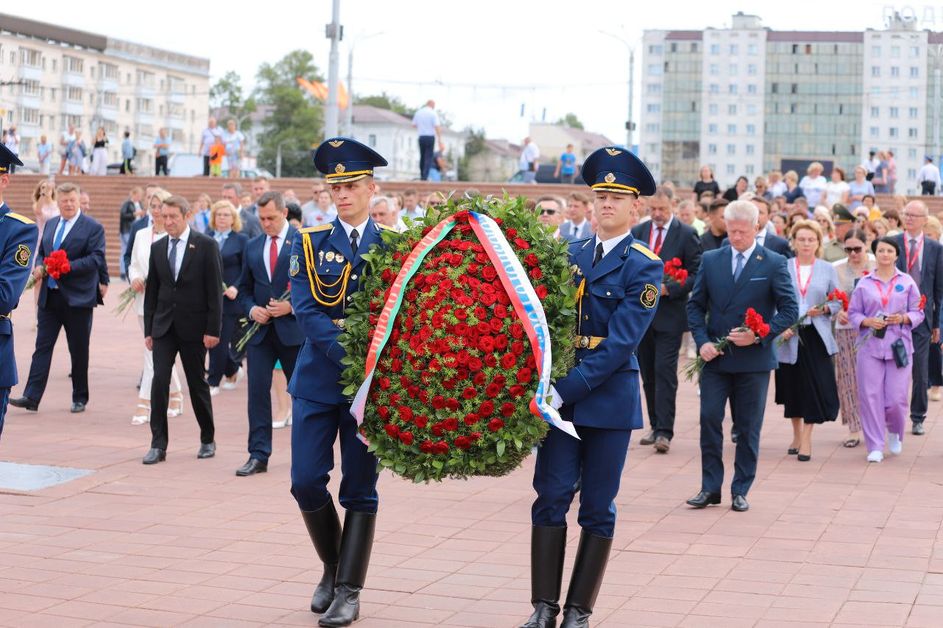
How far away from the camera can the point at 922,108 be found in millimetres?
129500

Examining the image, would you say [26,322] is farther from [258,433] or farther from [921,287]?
[921,287]

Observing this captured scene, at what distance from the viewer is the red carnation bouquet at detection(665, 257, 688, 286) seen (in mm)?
11156

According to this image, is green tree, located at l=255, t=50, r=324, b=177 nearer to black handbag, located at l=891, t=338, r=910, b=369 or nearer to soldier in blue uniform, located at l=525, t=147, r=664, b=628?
black handbag, located at l=891, t=338, r=910, b=369

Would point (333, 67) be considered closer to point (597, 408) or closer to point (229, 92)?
point (597, 408)

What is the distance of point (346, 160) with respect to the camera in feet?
20.1

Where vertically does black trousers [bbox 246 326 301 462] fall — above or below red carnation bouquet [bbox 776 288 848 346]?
below

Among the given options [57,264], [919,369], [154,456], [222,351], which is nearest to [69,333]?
[57,264]

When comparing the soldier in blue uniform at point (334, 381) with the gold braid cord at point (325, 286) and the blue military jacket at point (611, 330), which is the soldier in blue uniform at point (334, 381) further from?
the blue military jacket at point (611, 330)

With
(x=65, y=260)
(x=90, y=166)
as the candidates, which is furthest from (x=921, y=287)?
(x=90, y=166)

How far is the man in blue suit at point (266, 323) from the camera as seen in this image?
9.92 m

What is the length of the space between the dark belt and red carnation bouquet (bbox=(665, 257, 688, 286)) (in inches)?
217

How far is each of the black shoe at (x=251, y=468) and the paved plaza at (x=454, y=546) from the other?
8cm

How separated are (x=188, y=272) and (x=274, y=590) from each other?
4284mm

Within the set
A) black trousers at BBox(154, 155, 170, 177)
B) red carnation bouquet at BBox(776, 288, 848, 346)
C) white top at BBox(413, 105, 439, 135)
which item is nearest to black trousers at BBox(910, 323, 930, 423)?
red carnation bouquet at BBox(776, 288, 848, 346)
